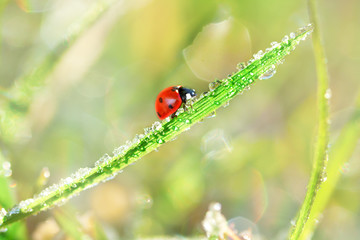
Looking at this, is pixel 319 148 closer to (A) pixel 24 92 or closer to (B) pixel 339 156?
(B) pixel 339 156

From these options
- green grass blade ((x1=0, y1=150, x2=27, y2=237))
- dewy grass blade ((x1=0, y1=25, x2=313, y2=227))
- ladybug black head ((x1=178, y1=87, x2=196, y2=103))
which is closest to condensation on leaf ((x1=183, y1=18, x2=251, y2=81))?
ladybug black head ((x1=178, y1=87, x2=196, y2=103))

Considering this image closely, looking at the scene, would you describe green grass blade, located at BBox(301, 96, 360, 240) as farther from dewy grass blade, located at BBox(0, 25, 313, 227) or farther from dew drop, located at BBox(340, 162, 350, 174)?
dewy grass blade, located at BBox(0, 25, 313, 227)

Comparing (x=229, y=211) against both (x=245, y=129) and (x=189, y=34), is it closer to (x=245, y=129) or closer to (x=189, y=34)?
(x=245, y=129)

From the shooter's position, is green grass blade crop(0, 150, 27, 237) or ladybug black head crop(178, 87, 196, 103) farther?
ladybug black head crop(178, 87, 196, 103)

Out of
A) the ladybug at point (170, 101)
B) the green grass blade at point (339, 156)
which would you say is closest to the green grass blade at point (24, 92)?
the ladybug at point (170, 101)

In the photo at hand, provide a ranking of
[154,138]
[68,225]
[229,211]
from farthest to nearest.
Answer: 1. [229,211]
2. [68,225]
3. [154,138]

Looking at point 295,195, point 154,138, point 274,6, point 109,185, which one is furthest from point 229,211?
point 274,6
